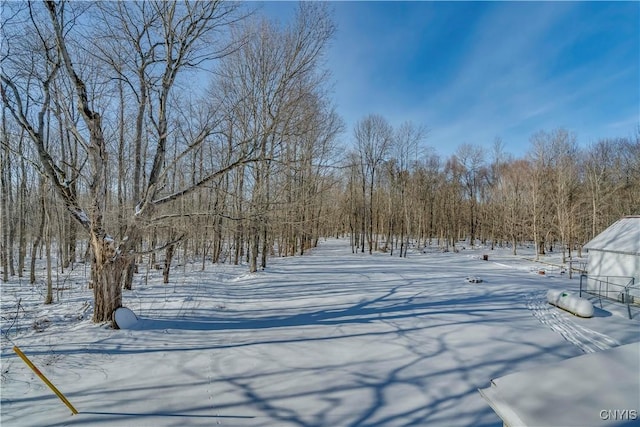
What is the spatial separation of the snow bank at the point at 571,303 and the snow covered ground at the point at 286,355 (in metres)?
0.22

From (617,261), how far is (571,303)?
532 centimetres

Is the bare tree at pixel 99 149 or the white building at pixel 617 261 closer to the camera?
Answer: the bare tree at pixel 99 149

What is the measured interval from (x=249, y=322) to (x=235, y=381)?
2.69 m

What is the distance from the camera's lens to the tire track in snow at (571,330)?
6008 mm

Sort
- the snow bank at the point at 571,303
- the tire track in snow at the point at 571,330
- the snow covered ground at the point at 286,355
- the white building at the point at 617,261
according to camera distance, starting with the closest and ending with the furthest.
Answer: the snow covered ground at the point at 286,355
the tire track in snow at the point at 571,330
the snow bank at the point at 571,303
the white building at the point at 617,261

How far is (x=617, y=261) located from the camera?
11102 millimetres

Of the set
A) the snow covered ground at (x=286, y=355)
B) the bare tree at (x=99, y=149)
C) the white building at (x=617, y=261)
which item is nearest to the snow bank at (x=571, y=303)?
the snow covered ground at (x=286, y=355)

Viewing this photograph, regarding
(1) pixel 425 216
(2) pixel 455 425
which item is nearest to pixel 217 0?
(2) pixel 455 425

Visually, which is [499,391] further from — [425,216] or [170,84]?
[425,216]

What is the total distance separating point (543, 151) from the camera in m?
27.3

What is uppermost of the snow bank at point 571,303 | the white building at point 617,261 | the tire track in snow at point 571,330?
the white building at point 617,261

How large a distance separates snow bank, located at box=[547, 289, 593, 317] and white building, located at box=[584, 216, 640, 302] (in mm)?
2970

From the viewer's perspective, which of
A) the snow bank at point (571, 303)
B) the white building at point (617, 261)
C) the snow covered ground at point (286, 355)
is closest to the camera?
the snow covered ground at point (286, 355)

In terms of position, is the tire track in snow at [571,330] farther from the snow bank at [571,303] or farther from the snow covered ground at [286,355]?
the snow bank at [571,303]
